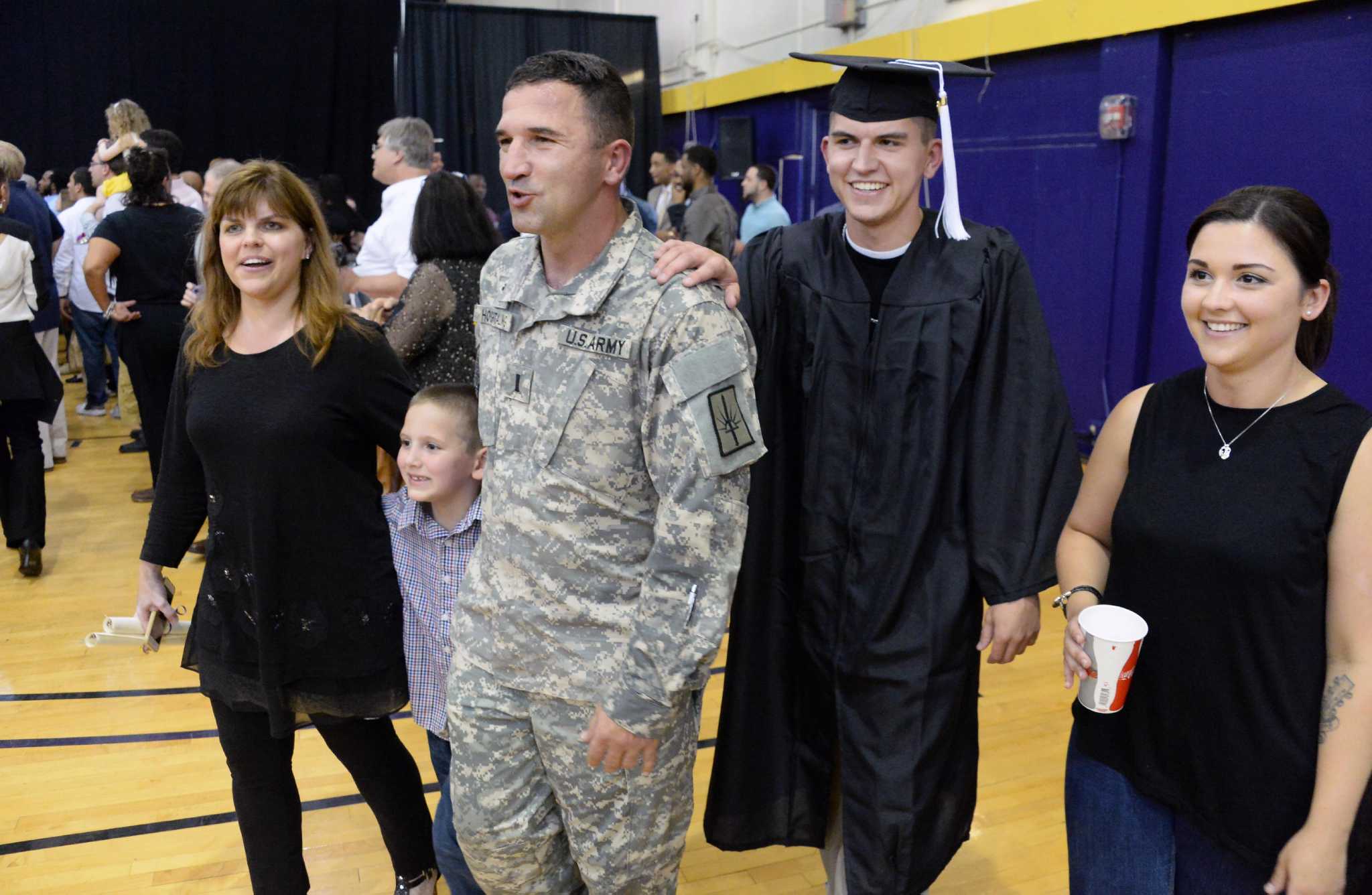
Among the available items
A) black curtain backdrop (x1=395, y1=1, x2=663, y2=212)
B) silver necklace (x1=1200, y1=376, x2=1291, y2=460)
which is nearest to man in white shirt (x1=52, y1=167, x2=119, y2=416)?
black curtain backdrop (x1=395, y1=1, x2=663, y2=212)

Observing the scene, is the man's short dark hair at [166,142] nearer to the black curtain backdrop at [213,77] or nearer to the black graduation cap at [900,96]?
the black graduation cap at [900,96]

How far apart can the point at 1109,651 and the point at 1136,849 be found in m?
0.34

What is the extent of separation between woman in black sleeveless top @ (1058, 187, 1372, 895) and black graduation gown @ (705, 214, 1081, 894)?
27cm

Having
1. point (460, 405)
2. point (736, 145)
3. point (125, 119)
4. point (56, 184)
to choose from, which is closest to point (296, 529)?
point (460, 405)

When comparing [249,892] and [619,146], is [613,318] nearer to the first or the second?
[619,146]

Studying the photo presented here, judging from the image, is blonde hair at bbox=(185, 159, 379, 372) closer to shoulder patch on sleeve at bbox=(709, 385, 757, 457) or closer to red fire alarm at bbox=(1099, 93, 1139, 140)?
shoulder patch on sleeve at bbox=(709, 385, 757, 457)

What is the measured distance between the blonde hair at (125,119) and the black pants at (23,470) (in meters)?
1.78

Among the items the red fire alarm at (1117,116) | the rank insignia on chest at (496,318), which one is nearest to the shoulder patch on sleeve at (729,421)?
the rank insignia on chest at (496,318)

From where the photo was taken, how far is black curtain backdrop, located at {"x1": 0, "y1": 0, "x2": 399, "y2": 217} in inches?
480

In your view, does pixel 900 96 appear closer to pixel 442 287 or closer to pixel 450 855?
pixel 450 855

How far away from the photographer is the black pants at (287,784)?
2186 mm

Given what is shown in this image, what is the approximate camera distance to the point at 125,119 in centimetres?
586

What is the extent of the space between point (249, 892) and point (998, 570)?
193 centimetres

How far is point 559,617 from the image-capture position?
1725 millimetres
